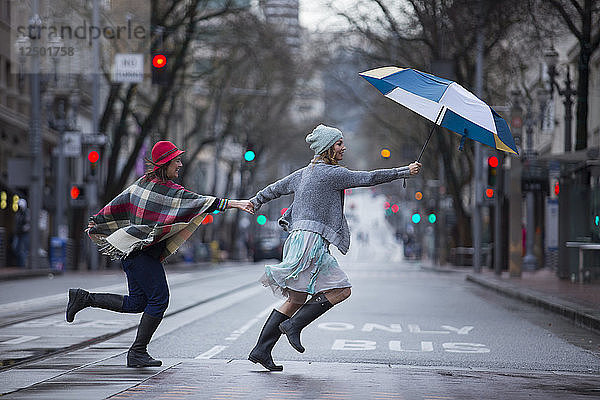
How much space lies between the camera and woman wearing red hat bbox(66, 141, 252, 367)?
9578 mm

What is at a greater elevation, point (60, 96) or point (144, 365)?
point (60, 96)

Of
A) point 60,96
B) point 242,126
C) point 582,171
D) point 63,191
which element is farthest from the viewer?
point 242,126

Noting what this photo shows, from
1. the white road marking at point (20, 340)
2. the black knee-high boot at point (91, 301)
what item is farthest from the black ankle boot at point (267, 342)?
the white road marking at point (20, 340)

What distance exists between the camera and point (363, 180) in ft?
30.8

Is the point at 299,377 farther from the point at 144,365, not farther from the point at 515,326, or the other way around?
the point at 515,326

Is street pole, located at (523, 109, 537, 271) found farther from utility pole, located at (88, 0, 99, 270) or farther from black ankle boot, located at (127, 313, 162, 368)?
black ankle boot, located at (127, 313, 162, 368)

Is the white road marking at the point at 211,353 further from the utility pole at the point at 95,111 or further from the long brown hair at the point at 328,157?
the utility pole at the point at 95,111

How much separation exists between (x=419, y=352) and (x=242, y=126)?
53057mm

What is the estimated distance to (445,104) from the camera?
32.4 ft

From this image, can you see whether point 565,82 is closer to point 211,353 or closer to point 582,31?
point 582,31

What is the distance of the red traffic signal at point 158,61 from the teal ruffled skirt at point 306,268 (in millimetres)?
16566

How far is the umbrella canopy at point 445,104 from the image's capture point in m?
9.88

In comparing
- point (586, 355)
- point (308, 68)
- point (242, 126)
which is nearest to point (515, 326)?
point (586, 355)

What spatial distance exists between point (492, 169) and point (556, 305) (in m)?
18.1
